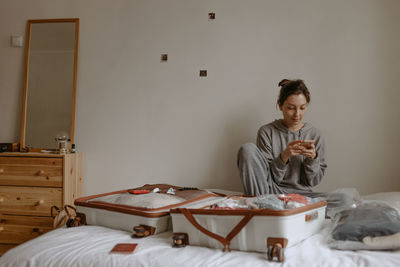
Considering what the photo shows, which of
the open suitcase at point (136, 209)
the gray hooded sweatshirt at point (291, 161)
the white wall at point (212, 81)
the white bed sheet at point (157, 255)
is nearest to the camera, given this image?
the white bed sheet at point (157, 255)

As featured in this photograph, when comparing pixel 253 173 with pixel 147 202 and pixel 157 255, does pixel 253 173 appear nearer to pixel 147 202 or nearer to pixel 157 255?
pixel 147 202

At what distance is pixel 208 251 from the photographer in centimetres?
103

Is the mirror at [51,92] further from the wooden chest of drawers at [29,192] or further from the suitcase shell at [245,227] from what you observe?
the suitcase shell at [245,227]

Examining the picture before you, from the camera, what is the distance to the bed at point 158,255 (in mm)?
927

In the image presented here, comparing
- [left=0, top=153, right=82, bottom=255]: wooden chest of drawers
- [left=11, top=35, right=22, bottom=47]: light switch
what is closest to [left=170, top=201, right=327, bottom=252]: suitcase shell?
[left=0, top=153, right=82, bottom=255]: wooden chest of drawers

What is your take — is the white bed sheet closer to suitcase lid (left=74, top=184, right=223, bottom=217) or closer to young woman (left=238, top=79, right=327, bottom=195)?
suitcase lid (left=74, top=184, right=223, bottom=217)

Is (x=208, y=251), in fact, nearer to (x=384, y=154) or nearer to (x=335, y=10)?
(x=384, y=154)

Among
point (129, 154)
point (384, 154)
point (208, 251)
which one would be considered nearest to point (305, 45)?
point (384, 154)

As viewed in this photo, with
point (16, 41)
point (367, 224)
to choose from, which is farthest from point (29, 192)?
point (367, 224)

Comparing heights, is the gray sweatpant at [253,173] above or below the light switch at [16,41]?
below

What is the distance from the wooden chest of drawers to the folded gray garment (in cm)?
170

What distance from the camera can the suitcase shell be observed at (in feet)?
3.29

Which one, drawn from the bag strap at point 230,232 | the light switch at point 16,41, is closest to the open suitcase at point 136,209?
the bag strap at point 230,232

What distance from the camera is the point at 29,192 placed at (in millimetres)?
2184
